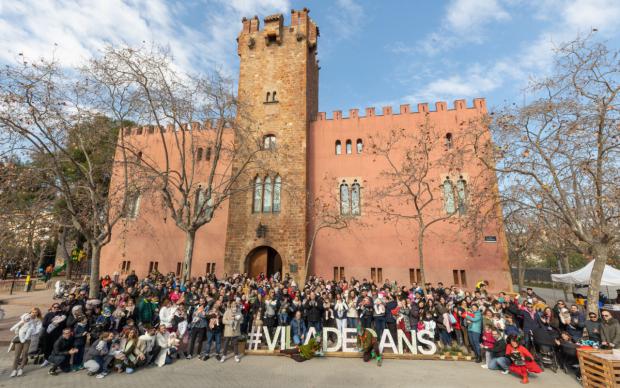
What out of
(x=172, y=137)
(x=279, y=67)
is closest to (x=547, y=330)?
(x=279, y=67)

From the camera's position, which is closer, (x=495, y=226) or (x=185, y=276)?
(x=185, y=276)

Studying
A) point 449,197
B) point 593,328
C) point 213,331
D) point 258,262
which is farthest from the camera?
point 258,262

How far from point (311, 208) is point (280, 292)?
8.35m

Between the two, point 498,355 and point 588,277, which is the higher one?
point 588,277

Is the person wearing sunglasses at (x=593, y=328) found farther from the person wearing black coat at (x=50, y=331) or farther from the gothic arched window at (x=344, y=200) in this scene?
the person wearing black coat at (x=50, y=331)

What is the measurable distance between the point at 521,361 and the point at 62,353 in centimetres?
1055

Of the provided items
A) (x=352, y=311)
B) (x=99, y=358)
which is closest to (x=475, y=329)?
(x=352, y=311)

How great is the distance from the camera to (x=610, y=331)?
7.77 meters

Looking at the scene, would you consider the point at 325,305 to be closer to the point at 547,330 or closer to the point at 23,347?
the point at 547,330

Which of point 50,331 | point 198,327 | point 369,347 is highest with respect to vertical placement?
point 50,331

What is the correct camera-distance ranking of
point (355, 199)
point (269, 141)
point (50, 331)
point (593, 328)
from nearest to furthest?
point (50, 331) → point (593, 328) → point (355, 199) → point (269, 141)

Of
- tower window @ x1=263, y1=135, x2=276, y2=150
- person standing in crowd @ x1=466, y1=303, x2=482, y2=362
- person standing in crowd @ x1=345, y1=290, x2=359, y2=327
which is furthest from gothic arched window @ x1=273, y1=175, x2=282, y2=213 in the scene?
person standing in crowd @ x1=466, y1=303, x2=482, y2=362

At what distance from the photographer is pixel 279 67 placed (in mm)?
20422

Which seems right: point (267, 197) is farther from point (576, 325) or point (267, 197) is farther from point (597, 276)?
point (597, 276)
